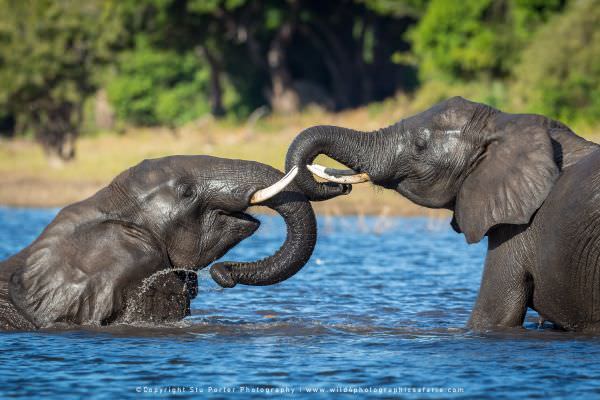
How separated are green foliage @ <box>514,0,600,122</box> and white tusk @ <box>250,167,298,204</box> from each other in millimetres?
21058

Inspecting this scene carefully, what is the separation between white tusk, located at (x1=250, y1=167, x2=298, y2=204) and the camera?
8.99 metres

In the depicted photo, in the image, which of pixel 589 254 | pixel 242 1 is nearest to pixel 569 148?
pixel 589 254

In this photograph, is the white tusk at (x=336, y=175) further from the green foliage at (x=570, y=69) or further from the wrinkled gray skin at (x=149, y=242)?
the green foliage at (x=570, y=69)

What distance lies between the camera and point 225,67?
5622cm

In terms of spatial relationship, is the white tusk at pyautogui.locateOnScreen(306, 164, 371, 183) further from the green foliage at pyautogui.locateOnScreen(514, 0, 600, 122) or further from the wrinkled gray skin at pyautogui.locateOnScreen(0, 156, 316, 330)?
the green foliage at pyautogui.locateOnScreen(514, 0, 600, 122)

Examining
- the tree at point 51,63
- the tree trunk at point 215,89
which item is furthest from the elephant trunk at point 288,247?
the tree trunk at point 215,89

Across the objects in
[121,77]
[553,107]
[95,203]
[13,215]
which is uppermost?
[121,77]

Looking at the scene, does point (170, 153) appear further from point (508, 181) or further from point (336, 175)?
point (508, 181)

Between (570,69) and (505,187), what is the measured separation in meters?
22.3

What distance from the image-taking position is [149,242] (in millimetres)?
9414

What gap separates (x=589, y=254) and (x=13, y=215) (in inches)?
818

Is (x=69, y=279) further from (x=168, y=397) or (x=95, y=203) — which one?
(x=168, y=397)

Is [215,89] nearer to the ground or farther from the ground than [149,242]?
farther from the ground

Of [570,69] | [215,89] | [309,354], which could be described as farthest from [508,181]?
[215,89]
